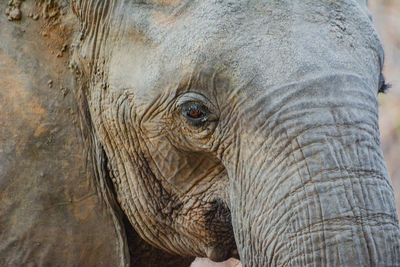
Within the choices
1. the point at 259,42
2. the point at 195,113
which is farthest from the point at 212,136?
the point at 259,42

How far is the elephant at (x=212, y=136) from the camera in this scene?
2.02 m

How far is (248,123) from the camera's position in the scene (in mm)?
2160

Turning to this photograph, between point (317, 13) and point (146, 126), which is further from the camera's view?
point (146, 126)

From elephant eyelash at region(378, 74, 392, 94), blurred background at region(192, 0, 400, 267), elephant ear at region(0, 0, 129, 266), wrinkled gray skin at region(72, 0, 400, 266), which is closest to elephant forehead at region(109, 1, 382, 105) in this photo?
wrinkled gray skin at region(72, 0, 400, 266)

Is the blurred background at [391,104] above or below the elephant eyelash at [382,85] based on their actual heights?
above

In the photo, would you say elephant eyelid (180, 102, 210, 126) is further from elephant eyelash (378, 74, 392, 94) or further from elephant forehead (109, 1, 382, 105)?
elephant eyelash (378, 74, 392, 94)

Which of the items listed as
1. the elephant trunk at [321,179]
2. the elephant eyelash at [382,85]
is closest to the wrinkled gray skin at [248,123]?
the elephant trunk at [321,179]

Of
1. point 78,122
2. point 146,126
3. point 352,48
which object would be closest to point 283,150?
point 352,48

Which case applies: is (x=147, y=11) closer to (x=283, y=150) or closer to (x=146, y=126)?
(x=146, y=126)

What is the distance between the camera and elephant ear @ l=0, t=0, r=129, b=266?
2574 mm

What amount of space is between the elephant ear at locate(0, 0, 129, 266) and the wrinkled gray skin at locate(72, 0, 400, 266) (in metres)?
0.09

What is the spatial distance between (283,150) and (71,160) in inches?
33.1

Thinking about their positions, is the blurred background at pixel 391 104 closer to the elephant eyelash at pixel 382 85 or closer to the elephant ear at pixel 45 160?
the elephant eyelash at pixel 382 85

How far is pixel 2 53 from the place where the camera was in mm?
2596
